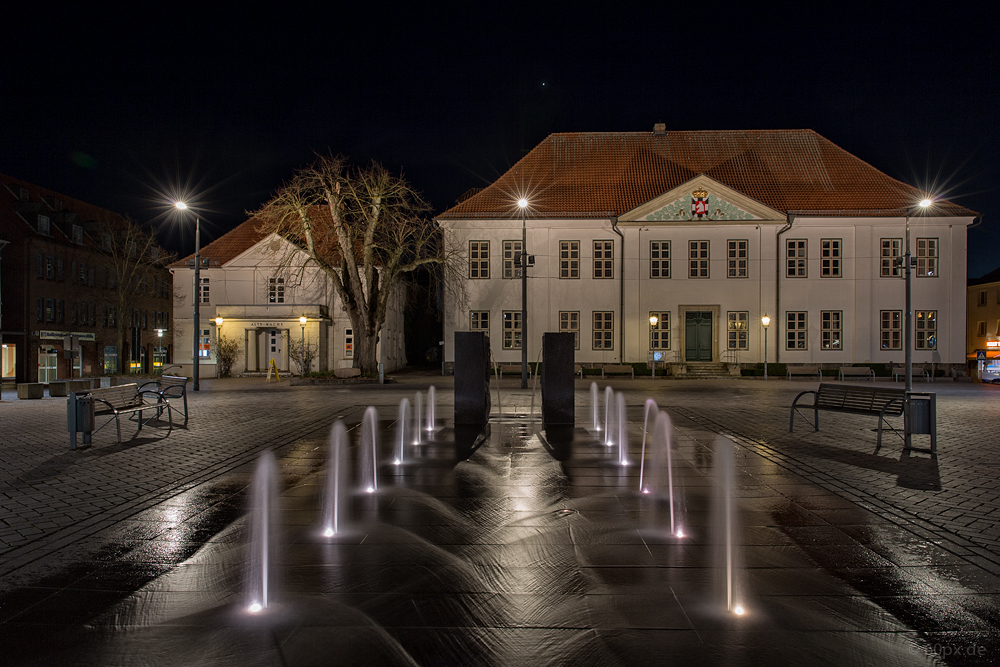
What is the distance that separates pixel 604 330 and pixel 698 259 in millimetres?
7018

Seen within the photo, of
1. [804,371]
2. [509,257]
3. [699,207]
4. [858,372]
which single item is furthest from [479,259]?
[858,372]

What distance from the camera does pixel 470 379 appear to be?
42.3ft

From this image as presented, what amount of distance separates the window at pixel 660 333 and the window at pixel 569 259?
5.29 m

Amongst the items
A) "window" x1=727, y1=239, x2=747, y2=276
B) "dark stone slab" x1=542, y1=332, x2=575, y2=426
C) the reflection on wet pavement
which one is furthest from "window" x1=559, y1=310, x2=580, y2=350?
the reflection on wet pavement

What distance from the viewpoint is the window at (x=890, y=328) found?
35.7 m

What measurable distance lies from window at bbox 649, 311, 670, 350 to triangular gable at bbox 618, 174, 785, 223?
18.6ft

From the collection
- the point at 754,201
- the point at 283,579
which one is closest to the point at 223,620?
the point at 283,579

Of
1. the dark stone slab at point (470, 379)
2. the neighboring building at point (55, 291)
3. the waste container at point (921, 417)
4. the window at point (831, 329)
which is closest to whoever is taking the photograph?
the waste container at point (921, 417)

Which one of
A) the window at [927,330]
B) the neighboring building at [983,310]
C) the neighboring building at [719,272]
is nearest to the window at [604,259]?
the neighboring building at [719,272]

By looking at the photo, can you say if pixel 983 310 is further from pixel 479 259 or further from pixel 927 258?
pixel 479 259

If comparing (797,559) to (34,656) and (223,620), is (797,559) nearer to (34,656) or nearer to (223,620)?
(223,620)

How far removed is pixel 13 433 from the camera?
12.2 metres

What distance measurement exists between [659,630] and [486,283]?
33629 millimetres

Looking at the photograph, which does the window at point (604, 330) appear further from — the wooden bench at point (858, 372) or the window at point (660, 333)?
the wooden bench at point (858, 372)
